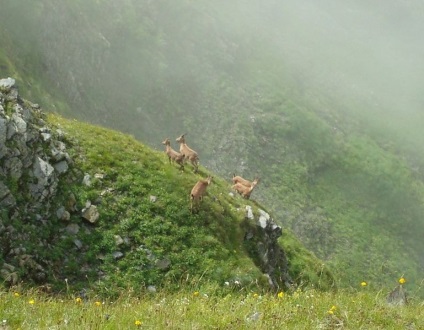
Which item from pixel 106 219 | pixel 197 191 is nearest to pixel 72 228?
pixel 106 219

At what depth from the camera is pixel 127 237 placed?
2359 cm

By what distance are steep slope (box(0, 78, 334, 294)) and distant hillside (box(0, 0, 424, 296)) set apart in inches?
809

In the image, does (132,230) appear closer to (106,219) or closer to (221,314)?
(106,219)

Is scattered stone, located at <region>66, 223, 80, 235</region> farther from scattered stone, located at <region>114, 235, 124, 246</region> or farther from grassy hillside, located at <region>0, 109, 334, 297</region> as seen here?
scattered stone, located at <region>114, 235, 124, 246</region>

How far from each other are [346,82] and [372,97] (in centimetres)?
635

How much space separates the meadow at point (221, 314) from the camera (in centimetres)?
869

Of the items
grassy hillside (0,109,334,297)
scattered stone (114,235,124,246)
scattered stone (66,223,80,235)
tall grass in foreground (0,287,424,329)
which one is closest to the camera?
tall grass in foreground (0,287,424,329)

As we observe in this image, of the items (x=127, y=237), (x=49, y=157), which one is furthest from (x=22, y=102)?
(x=127, y=237)

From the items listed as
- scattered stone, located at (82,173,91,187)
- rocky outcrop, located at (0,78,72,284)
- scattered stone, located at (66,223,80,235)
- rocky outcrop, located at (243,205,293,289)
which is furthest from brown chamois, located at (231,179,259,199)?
scattered stone, located at (66,223,80,235)

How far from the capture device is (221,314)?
9.41 metres

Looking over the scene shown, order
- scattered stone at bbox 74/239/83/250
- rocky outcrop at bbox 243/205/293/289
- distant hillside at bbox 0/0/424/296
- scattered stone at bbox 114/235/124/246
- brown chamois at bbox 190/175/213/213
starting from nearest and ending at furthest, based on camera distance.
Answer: scattered stone at bbox 74/239/83/250 → scattered stone at bbox 114/235/124/246 → brown chamois at bbox 190/175/213/213 → rocky outcrop at bbox 243/205/293/289 → distant hillside at bbox 0/0/424/296

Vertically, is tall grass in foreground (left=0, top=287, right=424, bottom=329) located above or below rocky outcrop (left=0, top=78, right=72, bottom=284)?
above

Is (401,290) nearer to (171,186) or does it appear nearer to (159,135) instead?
(171,186)

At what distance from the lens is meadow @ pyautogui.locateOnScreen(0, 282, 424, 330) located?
8688 millimetres
